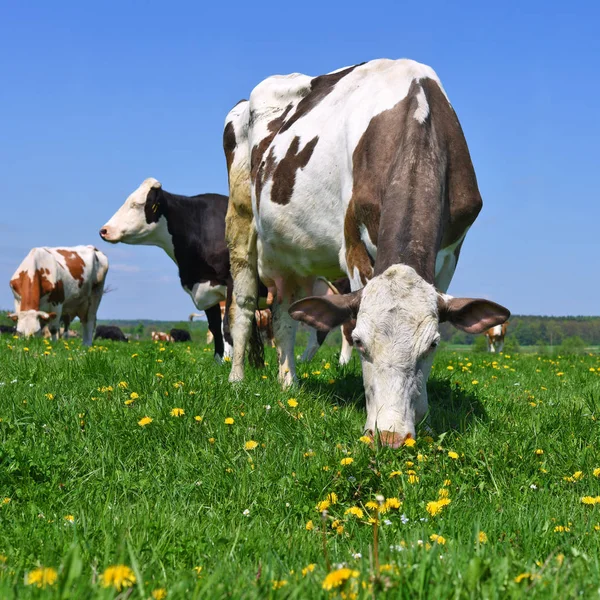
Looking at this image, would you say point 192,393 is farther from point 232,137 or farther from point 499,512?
point 232,137

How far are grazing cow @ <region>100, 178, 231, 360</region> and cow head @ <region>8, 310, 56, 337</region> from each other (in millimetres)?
5848

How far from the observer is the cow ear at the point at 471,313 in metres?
5.41

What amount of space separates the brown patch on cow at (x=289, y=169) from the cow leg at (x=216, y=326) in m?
5.82

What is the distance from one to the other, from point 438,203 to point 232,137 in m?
4.84

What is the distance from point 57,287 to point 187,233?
8.44 metres

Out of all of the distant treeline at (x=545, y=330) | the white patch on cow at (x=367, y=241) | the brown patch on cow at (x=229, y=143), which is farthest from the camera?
the distant treeline at (x=545, y=330)

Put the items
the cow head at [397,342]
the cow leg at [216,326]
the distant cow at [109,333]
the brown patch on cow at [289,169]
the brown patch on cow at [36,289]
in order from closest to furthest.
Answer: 1. the cow head at [397,342]
2. the brown patch on cow at [289,169]
3. the cow leg at [216,326]
4. the brown patch on cow at [36,289]
5. the distant cow at [109,333]

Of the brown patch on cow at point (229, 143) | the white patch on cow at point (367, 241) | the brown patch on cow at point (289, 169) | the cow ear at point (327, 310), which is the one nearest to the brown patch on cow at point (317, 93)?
the brown patch on cow at point (289, 169)

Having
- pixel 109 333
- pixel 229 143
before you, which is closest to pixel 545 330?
pixel 109 333

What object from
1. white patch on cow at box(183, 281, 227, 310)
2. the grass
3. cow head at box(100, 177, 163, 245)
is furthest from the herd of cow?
cow head at box(100, 177, 163, 245)

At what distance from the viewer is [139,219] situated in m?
15.3

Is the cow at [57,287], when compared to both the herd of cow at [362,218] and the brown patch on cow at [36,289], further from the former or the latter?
the herd of cow at [362,218]

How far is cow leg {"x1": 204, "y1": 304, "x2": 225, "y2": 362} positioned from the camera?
1388 centimetres

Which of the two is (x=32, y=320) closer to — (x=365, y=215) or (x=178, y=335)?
(x=365, y=215)
